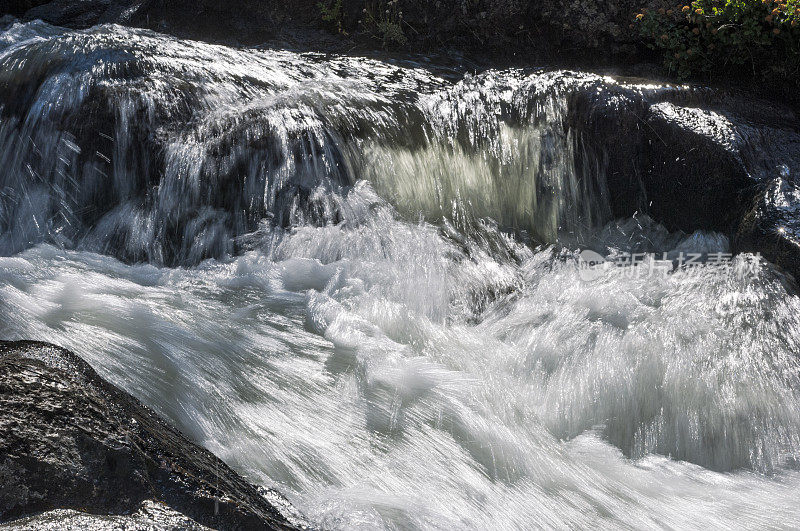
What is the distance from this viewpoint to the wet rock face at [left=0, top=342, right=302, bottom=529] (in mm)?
1560

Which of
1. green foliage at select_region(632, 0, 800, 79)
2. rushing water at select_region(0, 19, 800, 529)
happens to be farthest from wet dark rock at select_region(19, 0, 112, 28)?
green foliage at select_region(632, 0, 800, 79)

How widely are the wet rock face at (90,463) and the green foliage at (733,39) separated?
556 centimetres

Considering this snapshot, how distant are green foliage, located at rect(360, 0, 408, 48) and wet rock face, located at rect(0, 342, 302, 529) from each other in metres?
5.77

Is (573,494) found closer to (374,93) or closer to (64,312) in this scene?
(64,312)

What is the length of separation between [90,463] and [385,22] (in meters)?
6.17

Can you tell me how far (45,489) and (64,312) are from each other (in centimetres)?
179

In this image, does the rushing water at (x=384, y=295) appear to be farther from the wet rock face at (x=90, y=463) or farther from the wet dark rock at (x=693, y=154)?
the wet rock face at (x=90, y=463)

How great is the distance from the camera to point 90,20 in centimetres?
Answer: 809

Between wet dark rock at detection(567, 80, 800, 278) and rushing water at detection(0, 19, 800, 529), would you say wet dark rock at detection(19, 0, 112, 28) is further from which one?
wet dark rock at detection(567, 80, 800, 278)

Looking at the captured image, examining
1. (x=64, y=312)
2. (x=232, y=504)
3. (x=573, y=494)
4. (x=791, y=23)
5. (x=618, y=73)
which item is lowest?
(x=573, y=494)

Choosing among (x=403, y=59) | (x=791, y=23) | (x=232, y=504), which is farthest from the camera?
(x=403, y=59)

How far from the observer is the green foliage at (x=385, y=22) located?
6969 mm

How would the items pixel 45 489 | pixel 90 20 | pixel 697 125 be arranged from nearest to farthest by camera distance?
pixel 45 489
pixel 697 125
pixel 90 20

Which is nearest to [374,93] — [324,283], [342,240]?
[342,240]
